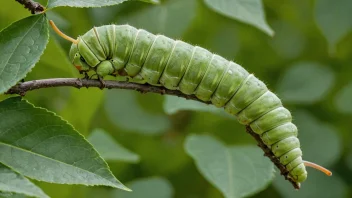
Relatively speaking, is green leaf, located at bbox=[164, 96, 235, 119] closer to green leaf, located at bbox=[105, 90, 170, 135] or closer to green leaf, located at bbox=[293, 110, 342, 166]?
green leaf, located at bbox=[105, 90, 170, 135]

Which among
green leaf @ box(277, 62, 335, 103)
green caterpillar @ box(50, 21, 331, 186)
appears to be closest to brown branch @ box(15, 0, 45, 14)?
green caterpillar @ box(50, 21, 331, 186)

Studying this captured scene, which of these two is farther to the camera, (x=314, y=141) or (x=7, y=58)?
(x=314, y=141)

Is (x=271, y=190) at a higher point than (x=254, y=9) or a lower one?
lower

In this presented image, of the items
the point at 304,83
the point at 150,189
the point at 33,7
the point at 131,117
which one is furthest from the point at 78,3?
the point at 304,83

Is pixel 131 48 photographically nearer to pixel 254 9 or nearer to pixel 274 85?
pixel 254 9

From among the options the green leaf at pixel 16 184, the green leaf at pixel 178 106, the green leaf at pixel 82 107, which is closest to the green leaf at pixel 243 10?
the green leaf at pixel 178 106

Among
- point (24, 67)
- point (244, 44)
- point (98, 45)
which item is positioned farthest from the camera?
point (244, 44)

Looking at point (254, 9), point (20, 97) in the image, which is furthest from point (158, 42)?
point (254, 9)
